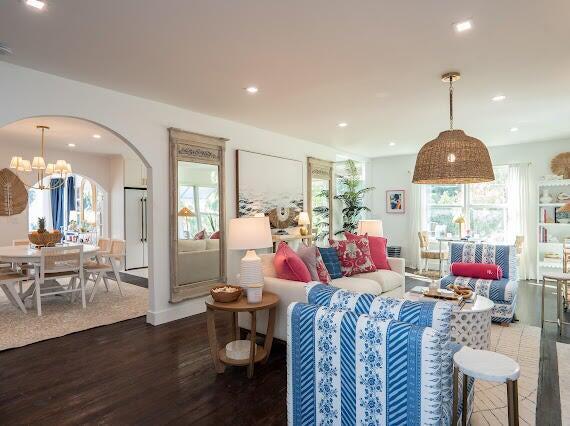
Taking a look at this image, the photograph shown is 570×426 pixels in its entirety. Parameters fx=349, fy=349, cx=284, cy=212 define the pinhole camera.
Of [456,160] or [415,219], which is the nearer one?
[456,160]

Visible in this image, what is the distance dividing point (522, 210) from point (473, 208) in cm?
91

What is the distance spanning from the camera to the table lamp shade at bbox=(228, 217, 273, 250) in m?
2.93

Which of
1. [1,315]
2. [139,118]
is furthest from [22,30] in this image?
[1,315]

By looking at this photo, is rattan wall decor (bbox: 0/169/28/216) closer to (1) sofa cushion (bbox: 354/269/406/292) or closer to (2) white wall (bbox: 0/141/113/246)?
(2) white wall (bbox: 0/141/113/246)

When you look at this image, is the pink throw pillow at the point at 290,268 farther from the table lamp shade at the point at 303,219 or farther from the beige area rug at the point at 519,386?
the table lamp shade at the point at 303,219

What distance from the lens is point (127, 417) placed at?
229 cm

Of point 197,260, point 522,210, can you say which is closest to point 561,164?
point 522,210

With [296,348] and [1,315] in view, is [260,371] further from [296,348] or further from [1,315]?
[1,315]

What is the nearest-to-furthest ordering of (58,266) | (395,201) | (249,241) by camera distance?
(249,241)
(58,266)
(395,201)

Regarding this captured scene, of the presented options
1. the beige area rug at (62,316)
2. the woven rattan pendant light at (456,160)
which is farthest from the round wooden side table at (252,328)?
the beige area rug at (62,316)

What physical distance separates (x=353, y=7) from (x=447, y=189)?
6.51 m

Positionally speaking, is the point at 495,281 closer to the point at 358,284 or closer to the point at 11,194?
the point at 358,284

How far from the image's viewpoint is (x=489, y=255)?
456cm

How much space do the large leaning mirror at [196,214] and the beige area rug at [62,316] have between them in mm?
852
